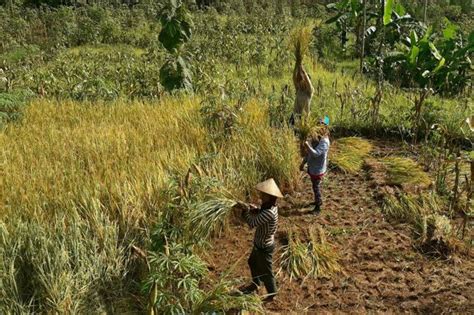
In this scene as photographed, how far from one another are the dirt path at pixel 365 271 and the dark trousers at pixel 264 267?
135 mm

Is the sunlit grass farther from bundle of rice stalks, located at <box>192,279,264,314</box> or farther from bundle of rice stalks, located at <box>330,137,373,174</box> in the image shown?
bundle of rice stalks, located at <box>330,137,373,174</box>

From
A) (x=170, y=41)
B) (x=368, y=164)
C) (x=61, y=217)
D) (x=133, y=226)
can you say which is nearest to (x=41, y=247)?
(x=61, y=217)

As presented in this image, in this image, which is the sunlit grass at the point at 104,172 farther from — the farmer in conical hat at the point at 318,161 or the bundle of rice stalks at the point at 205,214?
the farmer in conical hat at the point at 318,161

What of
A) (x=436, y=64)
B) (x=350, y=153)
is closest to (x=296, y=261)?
(x=350, y=153)

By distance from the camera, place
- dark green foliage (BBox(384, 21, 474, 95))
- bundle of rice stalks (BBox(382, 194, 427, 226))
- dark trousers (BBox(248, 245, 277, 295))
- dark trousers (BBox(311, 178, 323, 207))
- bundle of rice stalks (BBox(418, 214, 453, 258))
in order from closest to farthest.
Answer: dark trousers (BBox(248, 245, 277, 295))
bundle of rice stalks (BBox(418, 214, 453, 258))
bundle of rice stalks (BBox(382, 194, 427, 226))
dark trousers (BBox(311, 178, 323, 207))
dark green foliage (BBox(384, 21, 474, 95))

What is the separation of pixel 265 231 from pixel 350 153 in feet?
9.25

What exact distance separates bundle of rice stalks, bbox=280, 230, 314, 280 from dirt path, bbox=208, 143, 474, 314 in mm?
62

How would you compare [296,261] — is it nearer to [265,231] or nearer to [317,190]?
[265,231]

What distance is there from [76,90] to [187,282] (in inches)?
209

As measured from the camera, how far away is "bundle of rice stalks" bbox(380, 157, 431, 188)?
5.02 meters

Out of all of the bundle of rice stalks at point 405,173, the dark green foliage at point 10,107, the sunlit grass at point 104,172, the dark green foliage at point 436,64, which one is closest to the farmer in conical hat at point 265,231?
the sunlit grass at point 104,172

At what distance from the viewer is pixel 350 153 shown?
5762 millimetres

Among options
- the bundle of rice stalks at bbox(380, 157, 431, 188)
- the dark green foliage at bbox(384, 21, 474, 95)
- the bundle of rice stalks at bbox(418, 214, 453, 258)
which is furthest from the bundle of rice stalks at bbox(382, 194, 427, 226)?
the dark green foliage at bbox(384, 21, 474, 95)

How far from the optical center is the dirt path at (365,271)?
132 inches
